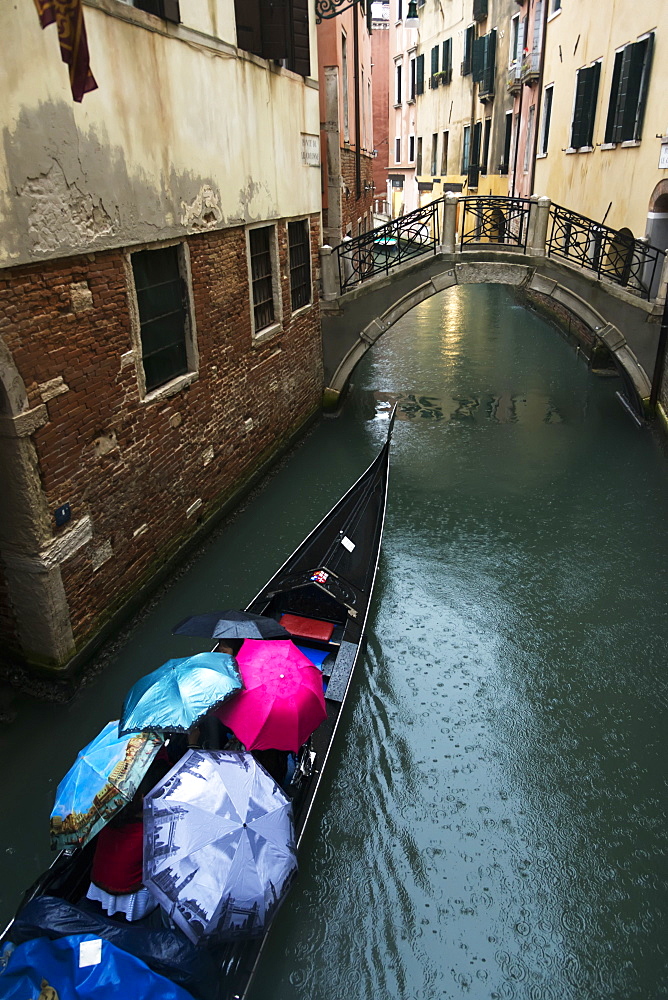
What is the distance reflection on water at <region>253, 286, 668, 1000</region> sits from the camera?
3260mm

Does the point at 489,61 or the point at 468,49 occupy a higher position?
the point at 468,49

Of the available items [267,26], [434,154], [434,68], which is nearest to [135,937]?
[267,26]

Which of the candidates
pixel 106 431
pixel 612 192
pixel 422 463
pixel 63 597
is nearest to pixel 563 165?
pixel 612 192

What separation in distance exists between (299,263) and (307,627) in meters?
5.25

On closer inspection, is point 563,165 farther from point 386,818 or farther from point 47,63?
point 386,818

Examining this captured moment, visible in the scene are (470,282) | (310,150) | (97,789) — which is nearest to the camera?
(97,789)

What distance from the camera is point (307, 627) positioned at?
15.9 feet

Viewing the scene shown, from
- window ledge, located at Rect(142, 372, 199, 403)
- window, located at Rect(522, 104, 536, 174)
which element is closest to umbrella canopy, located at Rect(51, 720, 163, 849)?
window ledge, located at Rect(142, 372, 199, 403)

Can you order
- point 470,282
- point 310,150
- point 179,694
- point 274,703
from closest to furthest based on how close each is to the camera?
point 179,694
point 274,703
point 310,150
point 470,282

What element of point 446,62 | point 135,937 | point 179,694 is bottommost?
point 135,937

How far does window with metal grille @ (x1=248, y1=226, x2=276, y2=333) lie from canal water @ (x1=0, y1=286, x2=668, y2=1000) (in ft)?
5.67

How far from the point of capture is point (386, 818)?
12.9 feet

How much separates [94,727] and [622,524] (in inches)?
202

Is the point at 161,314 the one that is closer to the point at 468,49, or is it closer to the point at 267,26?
the point at 267,26
